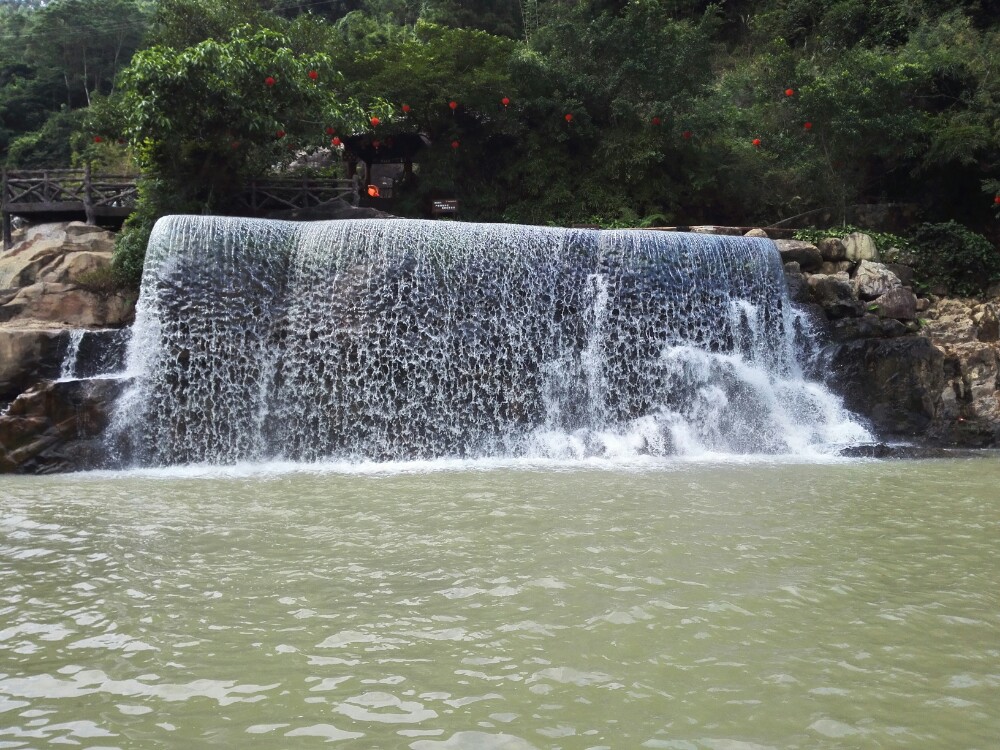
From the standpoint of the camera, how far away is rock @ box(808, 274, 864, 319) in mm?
11953

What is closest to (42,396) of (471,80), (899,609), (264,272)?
(264,272)

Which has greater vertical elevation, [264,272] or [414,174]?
[414,174]

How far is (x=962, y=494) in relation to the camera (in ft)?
23.0

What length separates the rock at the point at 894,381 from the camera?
441 inches

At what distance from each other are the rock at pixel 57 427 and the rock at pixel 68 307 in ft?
8.00

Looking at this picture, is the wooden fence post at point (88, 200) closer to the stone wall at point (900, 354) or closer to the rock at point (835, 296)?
the stone wall at point (900, 354)

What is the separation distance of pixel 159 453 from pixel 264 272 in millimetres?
2599

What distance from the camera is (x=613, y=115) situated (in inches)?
675

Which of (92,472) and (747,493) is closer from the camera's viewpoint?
(747,493)

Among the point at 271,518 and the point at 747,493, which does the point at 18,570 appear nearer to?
the point at 271,518

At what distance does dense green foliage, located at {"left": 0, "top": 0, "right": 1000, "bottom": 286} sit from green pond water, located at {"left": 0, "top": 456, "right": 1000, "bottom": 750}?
8.99 metres

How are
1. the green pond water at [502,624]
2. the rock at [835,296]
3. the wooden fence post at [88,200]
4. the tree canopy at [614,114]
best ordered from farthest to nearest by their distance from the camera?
the wooden fence post at [88,200] < the tree canopy at [614,114] < the rock at [835,296] < the green pond water at [502,624]

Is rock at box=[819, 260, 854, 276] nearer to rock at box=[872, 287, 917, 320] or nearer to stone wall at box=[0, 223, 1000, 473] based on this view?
stone wall at box=[0, 223, 1000, 473]

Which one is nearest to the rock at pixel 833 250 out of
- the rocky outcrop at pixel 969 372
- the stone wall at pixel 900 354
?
the stone wall at pixel 900 354
